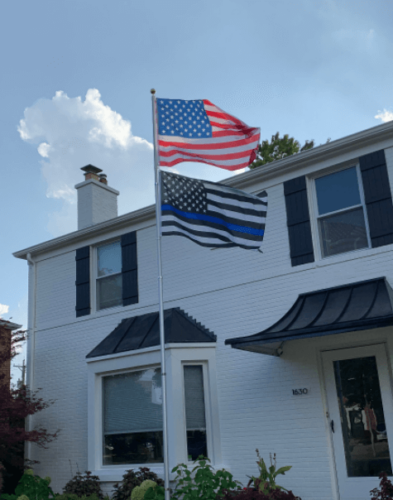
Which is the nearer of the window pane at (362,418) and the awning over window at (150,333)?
the window pane at (362,418)

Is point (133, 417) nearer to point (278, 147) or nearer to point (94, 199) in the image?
point (94, 199)

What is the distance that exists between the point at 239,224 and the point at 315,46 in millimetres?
5272

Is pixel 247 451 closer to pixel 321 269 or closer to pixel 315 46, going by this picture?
pixel 321 269

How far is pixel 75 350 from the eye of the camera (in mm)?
12141

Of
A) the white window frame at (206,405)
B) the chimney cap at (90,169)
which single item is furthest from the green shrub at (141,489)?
the chimney cap at (90,169)

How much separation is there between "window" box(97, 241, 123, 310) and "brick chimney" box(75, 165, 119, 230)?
1042 mm

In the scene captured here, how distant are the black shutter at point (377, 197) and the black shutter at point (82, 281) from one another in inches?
249

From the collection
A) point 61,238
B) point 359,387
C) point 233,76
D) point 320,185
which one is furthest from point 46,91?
point 359,387

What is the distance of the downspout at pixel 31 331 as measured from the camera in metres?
12.2

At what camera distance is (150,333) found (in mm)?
10383

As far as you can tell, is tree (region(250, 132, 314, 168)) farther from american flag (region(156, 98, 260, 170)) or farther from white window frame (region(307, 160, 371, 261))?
american flag (region(156, 98, 260, 170))

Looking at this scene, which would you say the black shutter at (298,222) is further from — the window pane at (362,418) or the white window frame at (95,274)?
the white window frame at (95,274)

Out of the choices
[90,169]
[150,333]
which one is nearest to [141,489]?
[150,333]

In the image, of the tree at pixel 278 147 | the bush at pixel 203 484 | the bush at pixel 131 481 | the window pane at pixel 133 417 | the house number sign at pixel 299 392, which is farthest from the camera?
the tree at pixel 278 147
